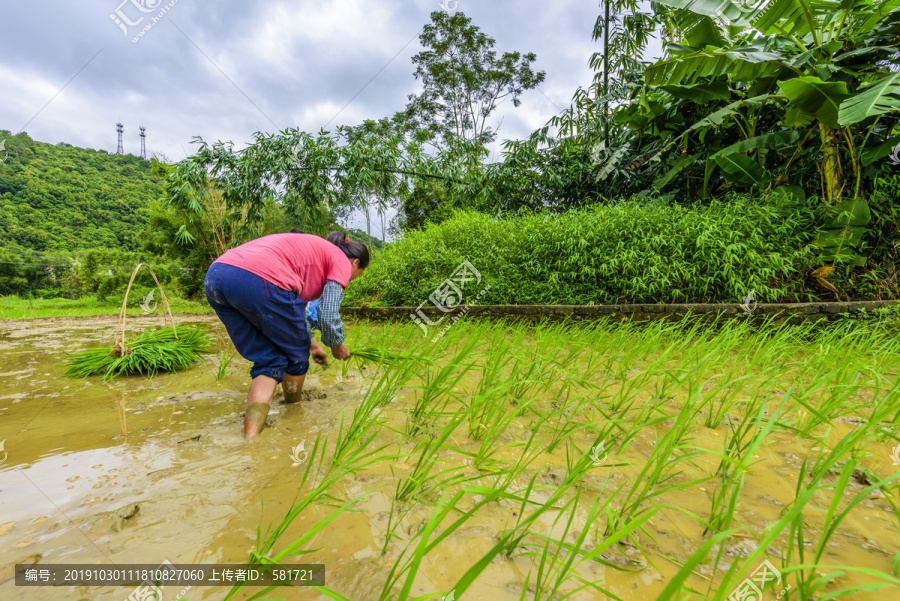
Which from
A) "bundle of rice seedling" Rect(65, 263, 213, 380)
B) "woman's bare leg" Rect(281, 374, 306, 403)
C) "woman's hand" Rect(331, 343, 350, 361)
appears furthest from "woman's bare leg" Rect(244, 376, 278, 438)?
"bundle of rice seedling" Rect(65, 263, 213, 380)

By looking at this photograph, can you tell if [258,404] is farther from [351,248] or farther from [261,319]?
[351,248]

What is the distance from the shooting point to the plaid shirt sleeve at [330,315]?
7.21 feet

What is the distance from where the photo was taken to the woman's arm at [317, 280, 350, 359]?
7.21 feet

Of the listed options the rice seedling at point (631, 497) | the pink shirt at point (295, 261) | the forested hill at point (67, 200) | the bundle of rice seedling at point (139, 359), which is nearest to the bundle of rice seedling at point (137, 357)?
the bundle of rice seedling at point (139, 359)

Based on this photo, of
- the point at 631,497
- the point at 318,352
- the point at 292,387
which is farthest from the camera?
the point at 318,352

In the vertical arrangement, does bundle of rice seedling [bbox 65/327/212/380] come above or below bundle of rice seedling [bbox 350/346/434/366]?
below

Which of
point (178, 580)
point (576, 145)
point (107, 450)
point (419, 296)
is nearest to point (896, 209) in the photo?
point (576, 145)

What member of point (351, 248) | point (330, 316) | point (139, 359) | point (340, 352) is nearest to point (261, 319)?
point (330, 316)

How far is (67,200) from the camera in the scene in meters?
25.8

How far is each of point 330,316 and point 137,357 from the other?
7.05 ft

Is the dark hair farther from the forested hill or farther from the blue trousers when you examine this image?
the forested hill

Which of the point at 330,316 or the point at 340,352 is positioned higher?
the point at 330,316

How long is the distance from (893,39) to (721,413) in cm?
579

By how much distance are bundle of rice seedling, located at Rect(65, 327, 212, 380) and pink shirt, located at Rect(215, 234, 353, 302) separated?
5.50ft
